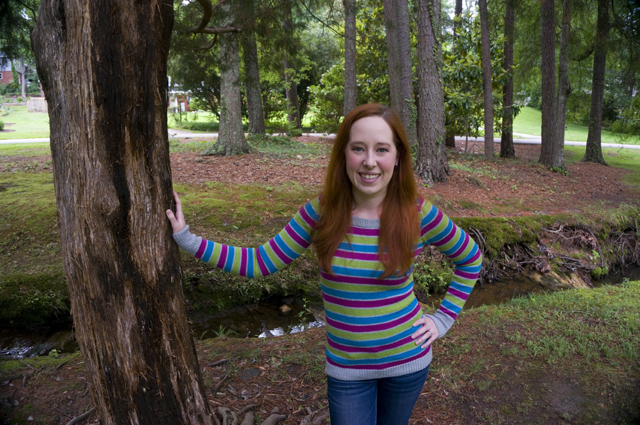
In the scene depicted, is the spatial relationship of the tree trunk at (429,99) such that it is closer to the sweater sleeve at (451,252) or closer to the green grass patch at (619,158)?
the green grass patch at (619,158)

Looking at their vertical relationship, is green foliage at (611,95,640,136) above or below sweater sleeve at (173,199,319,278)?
above

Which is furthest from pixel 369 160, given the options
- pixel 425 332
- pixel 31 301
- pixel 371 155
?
pixel 31 301

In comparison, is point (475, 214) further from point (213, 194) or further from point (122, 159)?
point (122, 159)

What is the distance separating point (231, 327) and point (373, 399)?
3.28m

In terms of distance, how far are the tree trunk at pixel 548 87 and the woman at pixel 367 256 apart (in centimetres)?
1215

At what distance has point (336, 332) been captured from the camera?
1.83 meters

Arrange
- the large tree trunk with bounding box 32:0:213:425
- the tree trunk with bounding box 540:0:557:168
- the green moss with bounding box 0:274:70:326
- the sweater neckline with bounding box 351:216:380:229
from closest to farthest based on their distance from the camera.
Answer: the large tree trunk with bounding box 32:0:213:425 → the sweater neckline with bounding box 351:216:380:229 → the green moss with bounding box 0:274:70:326 → the tree trunk with bounding box 540:0:557:168

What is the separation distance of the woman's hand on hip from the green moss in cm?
413

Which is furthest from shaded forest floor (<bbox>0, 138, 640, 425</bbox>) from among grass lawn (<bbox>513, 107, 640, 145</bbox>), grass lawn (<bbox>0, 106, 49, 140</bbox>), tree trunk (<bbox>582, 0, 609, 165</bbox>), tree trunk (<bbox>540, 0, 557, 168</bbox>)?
grass lawn (<bbox>513, 107, 640, 145</bbox>)

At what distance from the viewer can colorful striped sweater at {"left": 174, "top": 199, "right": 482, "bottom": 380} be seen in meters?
1.77

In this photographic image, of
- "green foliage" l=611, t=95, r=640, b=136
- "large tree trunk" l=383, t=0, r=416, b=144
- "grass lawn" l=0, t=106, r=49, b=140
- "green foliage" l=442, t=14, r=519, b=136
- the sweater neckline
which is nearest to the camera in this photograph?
the sweater neckline

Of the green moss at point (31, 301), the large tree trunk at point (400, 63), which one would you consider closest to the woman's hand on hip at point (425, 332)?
the green moss at point (31, 301)

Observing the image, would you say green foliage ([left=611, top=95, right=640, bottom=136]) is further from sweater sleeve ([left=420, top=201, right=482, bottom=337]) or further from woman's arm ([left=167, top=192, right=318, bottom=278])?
woman's arm ([left=167, top=192, right=318, bottom=278])

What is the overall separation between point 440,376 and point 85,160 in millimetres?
2728
